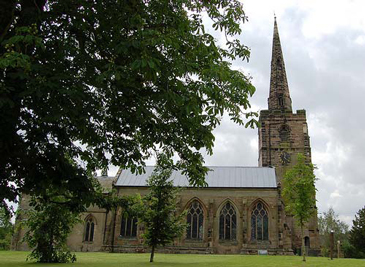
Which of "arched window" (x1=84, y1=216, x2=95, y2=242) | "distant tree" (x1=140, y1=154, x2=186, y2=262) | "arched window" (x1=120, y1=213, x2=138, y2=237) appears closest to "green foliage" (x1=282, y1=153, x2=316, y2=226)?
"distant tree" (x1=140, y1=154, x2=186, y2=262)

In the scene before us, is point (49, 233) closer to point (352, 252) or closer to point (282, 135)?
point (282, 135)

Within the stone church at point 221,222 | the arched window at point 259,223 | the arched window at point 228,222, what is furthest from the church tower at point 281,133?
the arched window at point 228,222

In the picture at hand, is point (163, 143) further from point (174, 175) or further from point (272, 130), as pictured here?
point (272, 130)

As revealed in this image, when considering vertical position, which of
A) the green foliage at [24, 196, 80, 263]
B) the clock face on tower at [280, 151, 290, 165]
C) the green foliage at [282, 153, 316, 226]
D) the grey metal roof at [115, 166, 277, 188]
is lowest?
the green foliage at [24, 196, 80, 263]

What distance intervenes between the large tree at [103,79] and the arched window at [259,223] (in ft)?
94.8

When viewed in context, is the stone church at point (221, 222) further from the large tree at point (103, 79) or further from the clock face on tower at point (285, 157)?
the large tree at point (103, 79)

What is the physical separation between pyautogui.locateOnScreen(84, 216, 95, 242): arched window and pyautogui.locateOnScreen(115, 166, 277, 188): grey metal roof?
4.67 meters

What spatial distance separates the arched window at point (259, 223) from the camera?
3606 centimetres

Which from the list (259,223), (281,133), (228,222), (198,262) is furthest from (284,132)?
(198,262)

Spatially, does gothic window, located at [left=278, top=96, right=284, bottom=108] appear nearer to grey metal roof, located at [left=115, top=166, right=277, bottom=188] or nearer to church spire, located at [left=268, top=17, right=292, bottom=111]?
church spire, located at [left=268, top=17, right=292, bottom=111]

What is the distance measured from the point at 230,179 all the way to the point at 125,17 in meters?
33.8

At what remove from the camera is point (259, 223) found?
36562mm

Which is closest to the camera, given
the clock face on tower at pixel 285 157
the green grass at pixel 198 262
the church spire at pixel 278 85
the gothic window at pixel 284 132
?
the green grass at pixel 198 262

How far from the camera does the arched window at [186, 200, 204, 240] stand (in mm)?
37000
